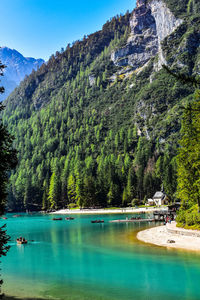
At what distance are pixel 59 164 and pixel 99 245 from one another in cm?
15544

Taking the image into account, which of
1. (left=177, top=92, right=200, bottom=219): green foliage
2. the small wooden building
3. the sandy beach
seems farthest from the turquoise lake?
the small wooden building

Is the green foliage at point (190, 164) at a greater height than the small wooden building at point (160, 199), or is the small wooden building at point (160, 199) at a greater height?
the green foliage at point (190, 164)

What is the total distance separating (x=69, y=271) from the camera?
3209 cm

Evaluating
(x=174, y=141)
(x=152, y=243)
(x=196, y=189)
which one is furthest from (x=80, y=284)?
(x=174, y=141)

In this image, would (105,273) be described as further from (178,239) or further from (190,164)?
(190,164)

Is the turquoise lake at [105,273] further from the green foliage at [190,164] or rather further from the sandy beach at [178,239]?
the green foliage at [190,164]

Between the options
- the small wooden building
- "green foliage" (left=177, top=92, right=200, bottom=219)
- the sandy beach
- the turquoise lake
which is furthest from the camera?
the small wooden building

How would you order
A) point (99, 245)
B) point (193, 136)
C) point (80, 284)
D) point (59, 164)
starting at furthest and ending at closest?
point (59, 164) → point (193, 136) → point (99, 245) → point (80, 284)

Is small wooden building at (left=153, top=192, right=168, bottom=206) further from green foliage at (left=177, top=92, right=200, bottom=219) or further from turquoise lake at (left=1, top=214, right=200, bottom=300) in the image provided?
turquoise lake at (left=1, top=214, right=200, bottom=300)

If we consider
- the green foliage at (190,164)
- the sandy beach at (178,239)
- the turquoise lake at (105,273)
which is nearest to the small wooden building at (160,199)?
the green foliage at (190,164)

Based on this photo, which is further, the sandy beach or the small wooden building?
the small wooden building

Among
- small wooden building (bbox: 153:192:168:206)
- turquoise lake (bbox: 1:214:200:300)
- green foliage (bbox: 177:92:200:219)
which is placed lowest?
turquoise lake (bbox: 1:214:200:300)

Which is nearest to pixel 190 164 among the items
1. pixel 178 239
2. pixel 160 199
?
pixel 178 239

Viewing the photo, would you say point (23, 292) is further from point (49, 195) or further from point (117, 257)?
point (49, 195)
